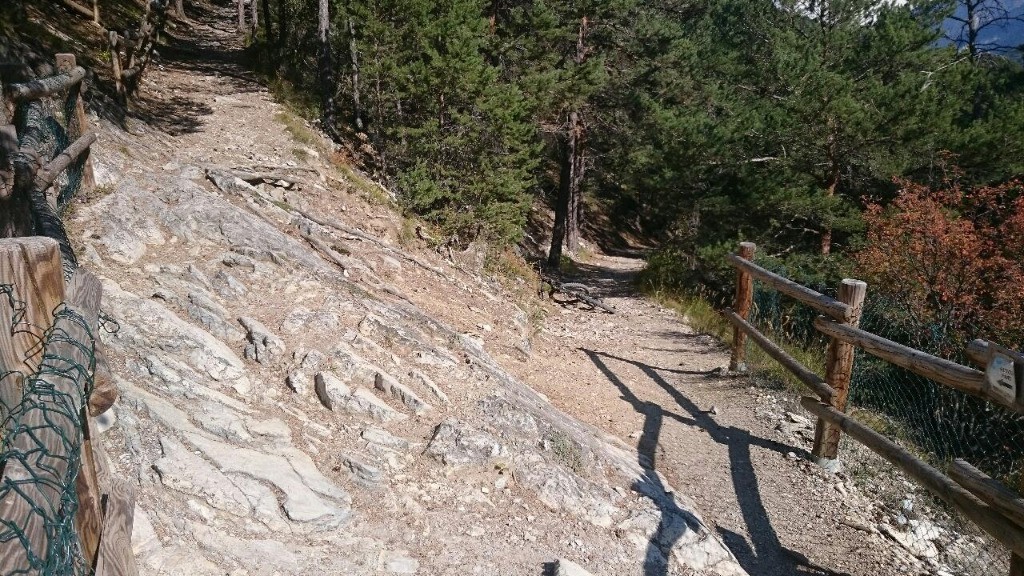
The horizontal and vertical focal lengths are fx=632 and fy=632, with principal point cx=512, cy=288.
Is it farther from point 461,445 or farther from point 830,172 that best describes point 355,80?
point 461,445

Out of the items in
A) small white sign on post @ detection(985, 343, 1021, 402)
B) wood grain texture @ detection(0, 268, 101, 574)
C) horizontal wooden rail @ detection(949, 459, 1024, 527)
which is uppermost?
wood grain texture @ detection(0, 268, 101, 574)

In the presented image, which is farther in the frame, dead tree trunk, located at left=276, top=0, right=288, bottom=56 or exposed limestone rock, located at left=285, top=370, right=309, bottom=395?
dead tree trunk, located at left=276, top=0, right=288, bottom=56

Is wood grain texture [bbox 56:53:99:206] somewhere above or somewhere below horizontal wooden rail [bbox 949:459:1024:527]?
above

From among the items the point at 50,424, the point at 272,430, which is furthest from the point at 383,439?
the point at 50,424

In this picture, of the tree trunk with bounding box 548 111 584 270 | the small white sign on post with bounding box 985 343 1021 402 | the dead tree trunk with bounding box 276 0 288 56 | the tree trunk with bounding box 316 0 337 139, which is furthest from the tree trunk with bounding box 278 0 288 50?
the small white sign on post with bounding box 985 343 1021 402

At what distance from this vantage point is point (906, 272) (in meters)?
9.76

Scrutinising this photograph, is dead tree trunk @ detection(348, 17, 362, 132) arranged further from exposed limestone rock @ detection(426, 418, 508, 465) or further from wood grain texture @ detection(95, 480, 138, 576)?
wood grain texture @ detection(95, 480, 138, 576)

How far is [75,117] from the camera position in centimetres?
663

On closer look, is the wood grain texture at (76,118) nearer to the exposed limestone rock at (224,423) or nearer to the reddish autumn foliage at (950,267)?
the exposed limestone rock at (224,423)

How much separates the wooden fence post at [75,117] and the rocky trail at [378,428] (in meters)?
0.22

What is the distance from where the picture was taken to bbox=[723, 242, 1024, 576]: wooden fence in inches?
127

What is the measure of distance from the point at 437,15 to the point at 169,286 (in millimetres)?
8539

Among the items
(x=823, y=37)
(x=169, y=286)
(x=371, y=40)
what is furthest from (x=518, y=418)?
(x=823, y=37)

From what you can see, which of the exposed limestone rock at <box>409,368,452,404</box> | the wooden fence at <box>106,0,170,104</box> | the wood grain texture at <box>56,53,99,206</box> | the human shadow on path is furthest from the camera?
the wooden fence at <box>106,0,170,104</box>
